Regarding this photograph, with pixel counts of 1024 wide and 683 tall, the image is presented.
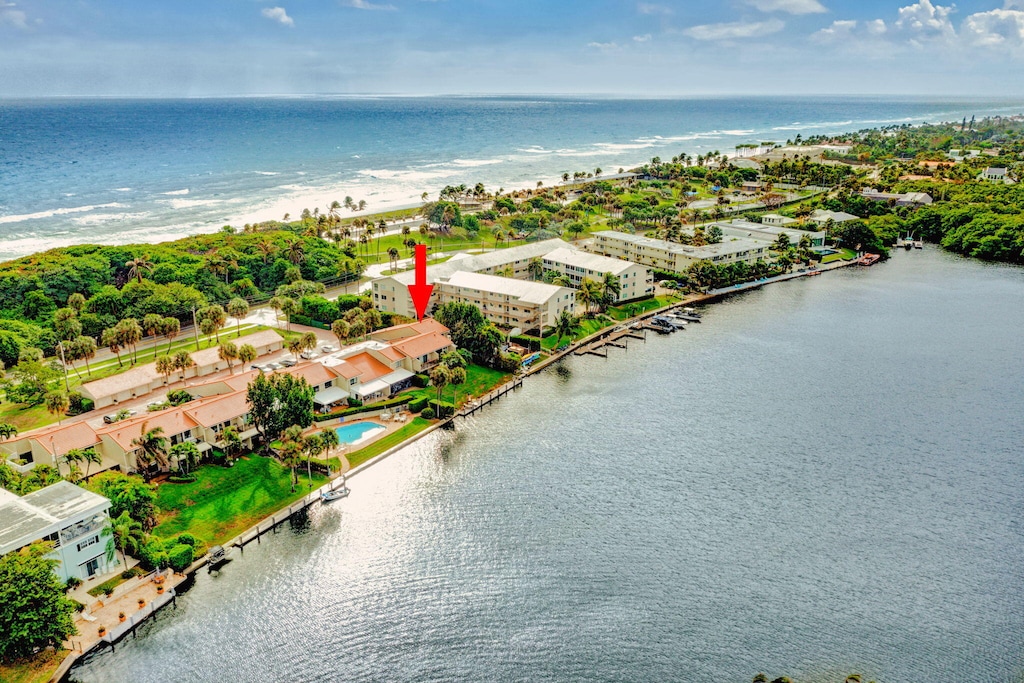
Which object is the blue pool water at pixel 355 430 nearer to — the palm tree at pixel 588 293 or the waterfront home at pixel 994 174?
the palm tree at pixel 588 293

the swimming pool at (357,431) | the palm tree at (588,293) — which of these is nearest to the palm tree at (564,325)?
the palm tree at (588,293)

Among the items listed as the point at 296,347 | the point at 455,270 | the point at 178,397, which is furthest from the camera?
the point at 455,270

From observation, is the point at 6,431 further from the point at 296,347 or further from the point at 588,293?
the point at 588,293

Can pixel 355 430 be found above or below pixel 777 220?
below

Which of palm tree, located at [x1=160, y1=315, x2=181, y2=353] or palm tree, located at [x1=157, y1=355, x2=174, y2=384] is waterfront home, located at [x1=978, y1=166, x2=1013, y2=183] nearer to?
palm tree, located at [x1=160, y1=315, x2=181, y2=353]

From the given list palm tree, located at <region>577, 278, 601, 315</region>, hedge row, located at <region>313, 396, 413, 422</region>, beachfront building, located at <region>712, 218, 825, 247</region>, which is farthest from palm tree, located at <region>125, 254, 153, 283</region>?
beachfront building, located at <region>712, 218, 825, 247</region>

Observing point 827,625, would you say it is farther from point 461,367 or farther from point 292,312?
point 292,312

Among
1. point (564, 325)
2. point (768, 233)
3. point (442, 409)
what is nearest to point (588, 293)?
point (564, 325)
